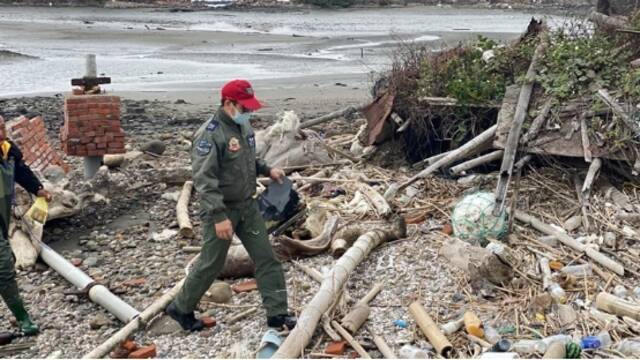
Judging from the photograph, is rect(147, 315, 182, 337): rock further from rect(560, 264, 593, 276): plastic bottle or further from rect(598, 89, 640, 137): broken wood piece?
rect(598, 89, 640, 137): broken wood piece

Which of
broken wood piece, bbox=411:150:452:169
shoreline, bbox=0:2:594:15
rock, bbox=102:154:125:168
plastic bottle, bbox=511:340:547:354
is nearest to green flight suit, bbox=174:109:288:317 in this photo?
plastic bottle, bbox=511:340:547:354

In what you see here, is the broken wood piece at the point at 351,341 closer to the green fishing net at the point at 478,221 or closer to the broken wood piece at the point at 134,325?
the broken wood piece at the point at 134,325

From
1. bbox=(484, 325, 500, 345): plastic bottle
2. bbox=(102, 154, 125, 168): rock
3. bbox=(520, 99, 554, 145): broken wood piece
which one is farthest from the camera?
bbox=(102, 154, 125, 168): rock

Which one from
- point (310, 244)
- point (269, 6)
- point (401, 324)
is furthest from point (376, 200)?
point (269, 6)

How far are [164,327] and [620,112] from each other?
496 cm

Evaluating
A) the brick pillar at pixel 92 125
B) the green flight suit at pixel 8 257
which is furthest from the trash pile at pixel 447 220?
the green flight suit at pixel 8 257

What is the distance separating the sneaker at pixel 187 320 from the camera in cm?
605

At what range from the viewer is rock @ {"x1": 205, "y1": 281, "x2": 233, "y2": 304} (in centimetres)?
657

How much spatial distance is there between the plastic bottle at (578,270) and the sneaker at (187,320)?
10.4ft

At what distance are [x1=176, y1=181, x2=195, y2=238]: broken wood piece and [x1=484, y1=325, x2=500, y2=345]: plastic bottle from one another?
392cm

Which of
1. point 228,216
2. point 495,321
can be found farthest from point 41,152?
point 495,321

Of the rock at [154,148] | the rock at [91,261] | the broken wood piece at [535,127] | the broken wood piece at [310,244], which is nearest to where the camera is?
the broken wood piece at [310,244]

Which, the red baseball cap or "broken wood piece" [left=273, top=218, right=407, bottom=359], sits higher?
the red baseball cap

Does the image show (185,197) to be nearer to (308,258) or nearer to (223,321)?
(308,258)
